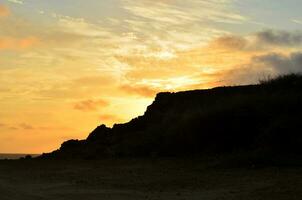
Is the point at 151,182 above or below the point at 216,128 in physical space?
below

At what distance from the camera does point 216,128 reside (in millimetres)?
26766

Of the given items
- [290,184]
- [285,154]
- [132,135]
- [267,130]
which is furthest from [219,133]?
[290,184]

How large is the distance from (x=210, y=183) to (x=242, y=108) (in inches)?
430

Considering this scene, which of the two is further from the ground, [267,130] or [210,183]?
[267,130]

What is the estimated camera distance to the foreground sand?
14.2m

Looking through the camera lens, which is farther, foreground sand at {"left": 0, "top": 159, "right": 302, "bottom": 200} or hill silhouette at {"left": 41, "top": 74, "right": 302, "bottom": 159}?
hill silhouette at {"left": 41, "top": 74, "right": 302, "bottom": 159}

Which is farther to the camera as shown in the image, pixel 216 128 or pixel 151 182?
pixel 216 128

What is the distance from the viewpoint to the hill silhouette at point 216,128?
24047 millimetres

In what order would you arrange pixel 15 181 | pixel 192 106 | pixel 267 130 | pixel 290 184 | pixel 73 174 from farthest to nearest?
pixel 192 106, pixel 267 130, pixel 73 174, pixel 15 181, pixel 290 184

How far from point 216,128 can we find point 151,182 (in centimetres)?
993

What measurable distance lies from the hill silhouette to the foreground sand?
305cm

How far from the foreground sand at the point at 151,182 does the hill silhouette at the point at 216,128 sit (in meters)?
3.05

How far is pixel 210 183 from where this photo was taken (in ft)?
54.5

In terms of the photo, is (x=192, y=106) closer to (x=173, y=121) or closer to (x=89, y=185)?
(x=173, y=121)
